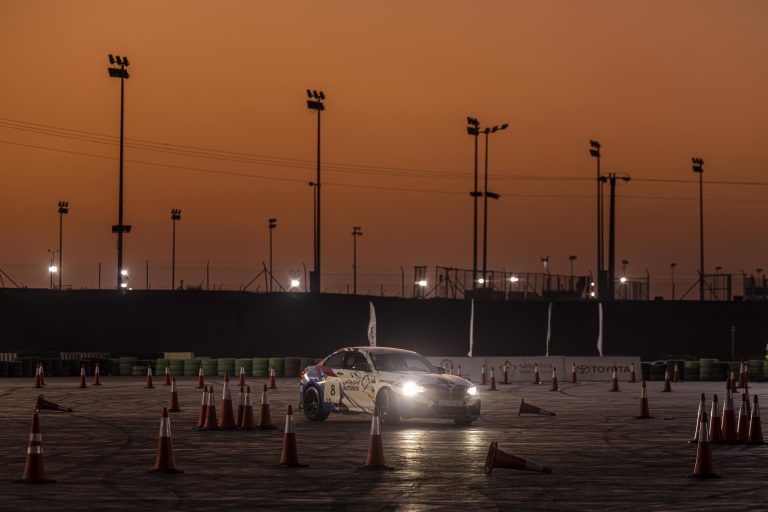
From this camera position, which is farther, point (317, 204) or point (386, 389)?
point (317, 204)

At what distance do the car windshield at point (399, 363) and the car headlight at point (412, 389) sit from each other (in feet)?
2.51

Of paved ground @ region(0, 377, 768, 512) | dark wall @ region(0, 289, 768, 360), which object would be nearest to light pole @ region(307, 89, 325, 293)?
dark wall @ region(0, 289, 768, 360)

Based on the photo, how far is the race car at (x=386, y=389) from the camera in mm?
22141

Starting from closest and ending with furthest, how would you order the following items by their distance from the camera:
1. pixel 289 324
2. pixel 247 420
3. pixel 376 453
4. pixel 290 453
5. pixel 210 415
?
pixel 376 453 < pixel 290 453 < pixel 210 415 < pixel 247 420 < pixel 289 324

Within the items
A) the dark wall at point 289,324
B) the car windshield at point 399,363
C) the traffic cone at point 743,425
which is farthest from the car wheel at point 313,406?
the dark wall at point 289,324

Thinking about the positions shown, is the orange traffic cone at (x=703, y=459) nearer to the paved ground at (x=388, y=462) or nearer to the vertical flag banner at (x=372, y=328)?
the paved ground at (x=388, y=462)

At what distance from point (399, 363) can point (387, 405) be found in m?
1.33

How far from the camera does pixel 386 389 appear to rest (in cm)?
2244

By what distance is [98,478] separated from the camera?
14148mm

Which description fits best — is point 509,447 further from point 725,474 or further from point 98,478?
point 98,478

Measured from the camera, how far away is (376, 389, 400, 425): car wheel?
2234cm

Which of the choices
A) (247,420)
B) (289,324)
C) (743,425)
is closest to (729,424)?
(743,425)

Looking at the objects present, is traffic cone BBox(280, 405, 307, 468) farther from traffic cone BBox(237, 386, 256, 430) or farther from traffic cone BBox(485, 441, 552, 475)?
traffic cone BBox(237, 386, 256, 430)

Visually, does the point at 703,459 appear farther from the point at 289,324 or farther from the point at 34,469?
the point at 289,324
